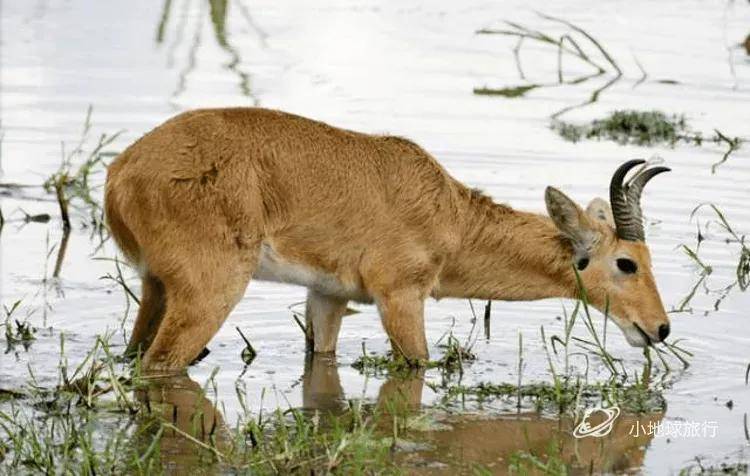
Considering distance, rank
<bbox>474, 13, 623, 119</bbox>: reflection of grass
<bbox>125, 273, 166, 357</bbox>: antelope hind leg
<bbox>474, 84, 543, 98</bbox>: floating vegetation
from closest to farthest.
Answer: <bbox>125, 273, 166, 357</bbox>: antelope hind leg → <bbox>474, 13, 623, 119</bbox>: reflection of grass → <bbox>474, 84, 543, 98</bbox>: floating vegetation

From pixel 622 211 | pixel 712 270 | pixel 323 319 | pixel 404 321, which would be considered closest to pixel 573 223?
pixel 622 211

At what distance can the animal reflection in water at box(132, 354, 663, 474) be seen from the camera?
829 centimetres

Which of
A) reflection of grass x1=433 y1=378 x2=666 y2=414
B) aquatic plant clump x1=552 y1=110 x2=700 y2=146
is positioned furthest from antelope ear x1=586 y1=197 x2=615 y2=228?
aquatic plant clump x1=552 y1=110 x2=700 y2=146

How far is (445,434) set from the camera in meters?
8.80

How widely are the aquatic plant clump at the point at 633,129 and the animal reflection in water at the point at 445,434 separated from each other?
6321 mm

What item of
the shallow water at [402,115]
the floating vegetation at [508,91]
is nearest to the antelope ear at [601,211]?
the shallow water at [402,115]

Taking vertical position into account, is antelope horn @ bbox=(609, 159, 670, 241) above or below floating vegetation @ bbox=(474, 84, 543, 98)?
above

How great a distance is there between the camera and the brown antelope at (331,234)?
9.29m

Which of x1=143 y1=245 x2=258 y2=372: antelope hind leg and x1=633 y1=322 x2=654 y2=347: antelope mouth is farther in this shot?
x1=633 y1=322 x2=654 y2=347: antelope mouth

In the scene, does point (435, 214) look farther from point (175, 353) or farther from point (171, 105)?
point (171, 105)

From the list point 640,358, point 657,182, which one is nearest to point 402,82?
point 657,182

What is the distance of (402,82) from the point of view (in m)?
17.9

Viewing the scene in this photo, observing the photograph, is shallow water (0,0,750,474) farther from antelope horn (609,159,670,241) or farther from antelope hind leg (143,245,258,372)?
antelope horn (609,159,670,241)

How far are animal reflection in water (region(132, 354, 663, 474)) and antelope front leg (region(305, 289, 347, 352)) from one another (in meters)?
0.53
